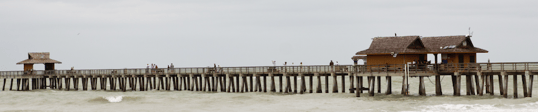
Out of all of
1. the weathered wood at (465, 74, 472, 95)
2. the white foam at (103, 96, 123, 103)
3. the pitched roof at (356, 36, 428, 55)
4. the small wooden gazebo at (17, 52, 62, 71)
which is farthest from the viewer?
the small wooden gazebo at (17, 52, 62, 71)

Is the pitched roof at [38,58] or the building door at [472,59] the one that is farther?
the pitched roof at [38,58]

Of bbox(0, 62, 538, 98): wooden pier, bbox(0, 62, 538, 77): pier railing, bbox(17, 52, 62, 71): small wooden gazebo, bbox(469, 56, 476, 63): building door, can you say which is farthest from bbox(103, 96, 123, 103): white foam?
bbox(17, 52, 62, 71): small wooden gazebo

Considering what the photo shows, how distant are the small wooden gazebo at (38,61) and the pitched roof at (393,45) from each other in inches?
1519

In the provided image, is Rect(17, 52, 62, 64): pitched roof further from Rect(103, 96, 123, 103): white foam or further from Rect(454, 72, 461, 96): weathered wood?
Rect(454, 72, 461, 96): weathered wood

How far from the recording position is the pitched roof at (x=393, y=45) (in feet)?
145

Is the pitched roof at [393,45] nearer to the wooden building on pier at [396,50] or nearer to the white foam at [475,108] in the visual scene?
the wooden building on pier at [396,50]

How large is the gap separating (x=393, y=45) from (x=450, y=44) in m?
4.44

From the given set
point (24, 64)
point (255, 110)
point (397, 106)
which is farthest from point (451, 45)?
point (24, 64)

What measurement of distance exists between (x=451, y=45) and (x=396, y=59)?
473cm

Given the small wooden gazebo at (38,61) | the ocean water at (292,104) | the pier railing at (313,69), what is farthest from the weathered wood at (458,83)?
the small wooden gazebo at (38,61)

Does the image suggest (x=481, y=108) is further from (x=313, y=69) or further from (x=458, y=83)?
(x=313, y=69)

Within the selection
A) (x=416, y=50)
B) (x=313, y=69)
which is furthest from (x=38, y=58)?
(x=416, y=50)

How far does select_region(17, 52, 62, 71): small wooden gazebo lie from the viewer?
221ft

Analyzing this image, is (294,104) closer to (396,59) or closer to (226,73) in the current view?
(396,59)
